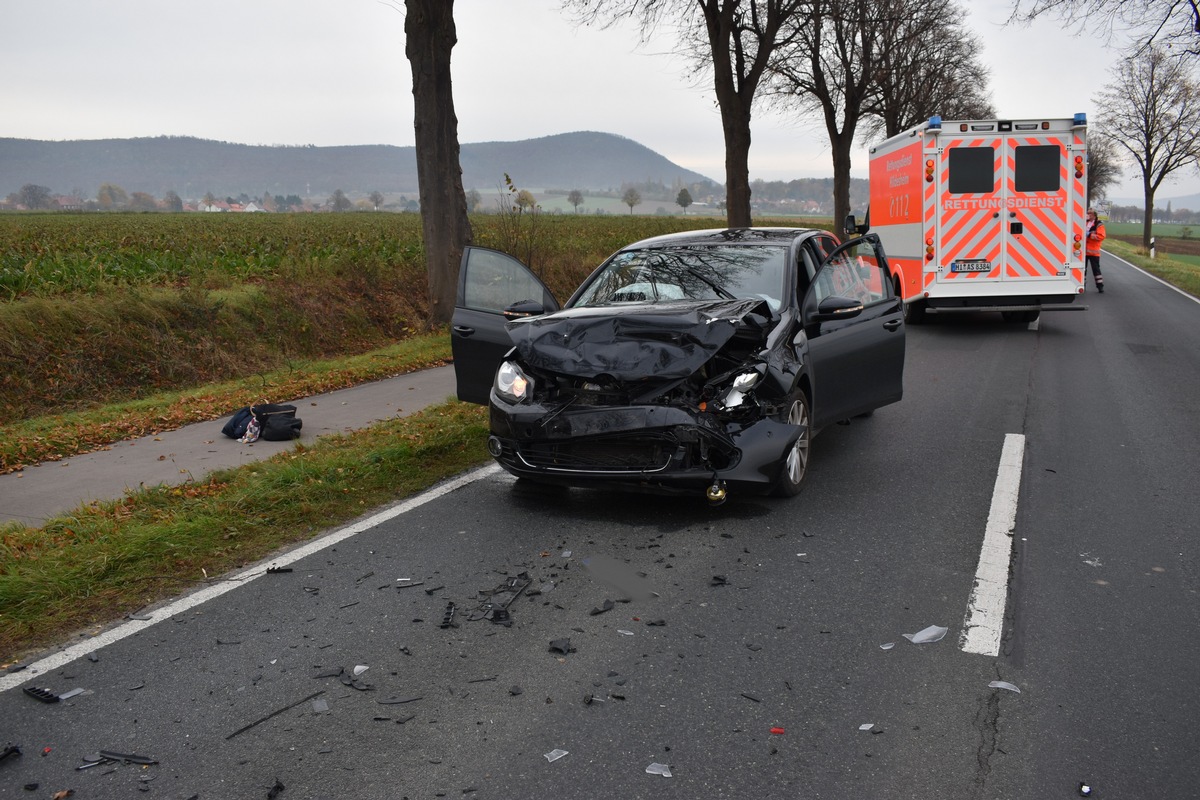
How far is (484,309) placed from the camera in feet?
24.0

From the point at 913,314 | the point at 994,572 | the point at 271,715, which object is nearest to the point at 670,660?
the point at 271,715

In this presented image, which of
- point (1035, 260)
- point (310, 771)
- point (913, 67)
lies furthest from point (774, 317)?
point (913, 67)

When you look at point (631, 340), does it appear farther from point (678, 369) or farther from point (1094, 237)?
point (1094, 237)

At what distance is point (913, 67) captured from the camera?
40.5 meters

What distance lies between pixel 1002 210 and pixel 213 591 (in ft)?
42.9

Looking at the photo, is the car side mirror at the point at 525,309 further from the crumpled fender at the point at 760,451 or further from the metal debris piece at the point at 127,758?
the metal debris piece at the point at 127,758

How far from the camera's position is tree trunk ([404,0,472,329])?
13289mm

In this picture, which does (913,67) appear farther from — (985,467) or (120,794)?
(120,794)

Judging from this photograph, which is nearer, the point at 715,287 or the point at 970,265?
the point at 715,287

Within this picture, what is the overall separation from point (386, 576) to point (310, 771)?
1793mm

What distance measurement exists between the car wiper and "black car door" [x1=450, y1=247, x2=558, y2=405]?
3.38 feet

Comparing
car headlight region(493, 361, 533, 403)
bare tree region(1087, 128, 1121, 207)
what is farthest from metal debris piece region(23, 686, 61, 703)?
bare tree region(1087, 128, 1121, 207)

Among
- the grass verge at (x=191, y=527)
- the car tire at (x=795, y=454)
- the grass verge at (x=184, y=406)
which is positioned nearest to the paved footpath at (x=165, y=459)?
the grass verge at (x=184, y=406)

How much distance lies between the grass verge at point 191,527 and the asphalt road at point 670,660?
0.93 feet
